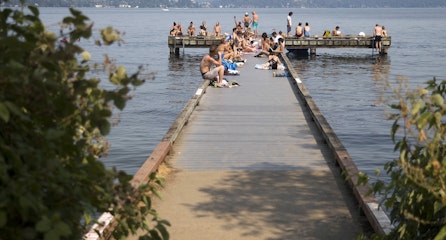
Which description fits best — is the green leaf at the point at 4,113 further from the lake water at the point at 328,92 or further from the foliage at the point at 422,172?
the foliage at the point at 422,172

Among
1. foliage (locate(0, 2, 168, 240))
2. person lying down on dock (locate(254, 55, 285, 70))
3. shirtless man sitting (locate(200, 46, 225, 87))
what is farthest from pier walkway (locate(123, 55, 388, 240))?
person lying down on dock (locate(254, 55, 285, 70))

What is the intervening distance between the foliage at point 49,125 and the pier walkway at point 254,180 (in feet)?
12.8

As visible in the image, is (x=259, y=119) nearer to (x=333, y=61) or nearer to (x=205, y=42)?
(x=205, y=42)

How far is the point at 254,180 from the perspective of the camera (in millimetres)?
10188

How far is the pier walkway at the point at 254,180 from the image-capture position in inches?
316

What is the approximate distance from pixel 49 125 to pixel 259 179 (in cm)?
659

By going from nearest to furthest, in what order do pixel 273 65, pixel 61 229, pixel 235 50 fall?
pixel 61 229
pixel 273 65
pixel 235 50

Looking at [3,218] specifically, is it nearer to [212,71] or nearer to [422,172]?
[422,172]

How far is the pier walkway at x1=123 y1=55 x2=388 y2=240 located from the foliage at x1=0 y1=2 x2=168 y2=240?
3.91 metres

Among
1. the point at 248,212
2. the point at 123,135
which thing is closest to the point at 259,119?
the point at 248,212

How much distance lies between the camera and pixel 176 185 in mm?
9805

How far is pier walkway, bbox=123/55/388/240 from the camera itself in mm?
8031

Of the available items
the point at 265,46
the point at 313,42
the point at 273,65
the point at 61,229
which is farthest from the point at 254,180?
the point at 313,42

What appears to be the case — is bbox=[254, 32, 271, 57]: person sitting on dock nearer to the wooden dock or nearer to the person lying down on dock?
the person lying down on dock
